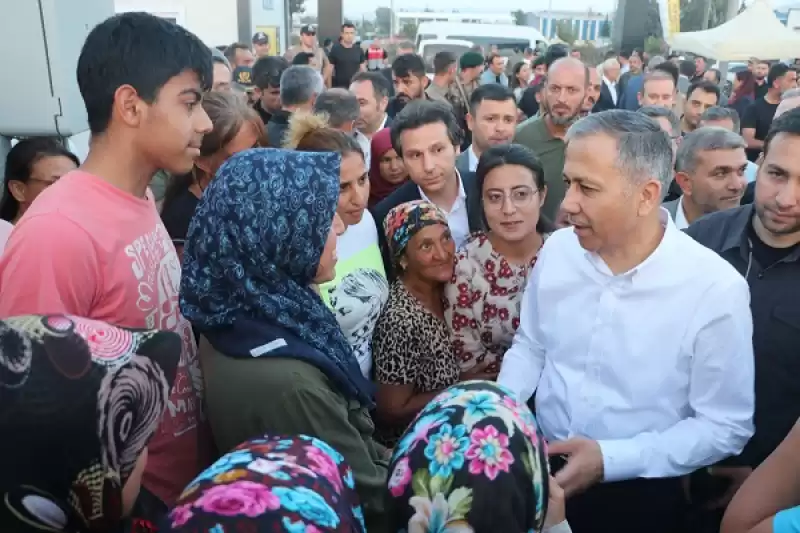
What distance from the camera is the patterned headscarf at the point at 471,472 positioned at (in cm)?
102

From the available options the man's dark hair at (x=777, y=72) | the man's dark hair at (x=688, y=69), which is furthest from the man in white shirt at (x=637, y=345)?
the man's dark hair at (x=688, y=69)

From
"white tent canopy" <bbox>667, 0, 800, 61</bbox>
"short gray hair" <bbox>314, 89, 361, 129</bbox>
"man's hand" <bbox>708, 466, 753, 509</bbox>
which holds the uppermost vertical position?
"white tent canopy" <bbox>667, 0, 800, 61</bbox>

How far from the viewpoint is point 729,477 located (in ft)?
7.22

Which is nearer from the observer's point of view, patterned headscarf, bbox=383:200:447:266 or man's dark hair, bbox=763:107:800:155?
man's dark hair, bbox=763:107:800:155

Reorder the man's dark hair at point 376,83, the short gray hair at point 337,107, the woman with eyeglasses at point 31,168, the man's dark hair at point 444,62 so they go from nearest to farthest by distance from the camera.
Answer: the woman with eyeglasses at point 31,168, the short gray hair at point 337,107, the man's dark hair at point 376,83, the man's dark hair at point 444,62

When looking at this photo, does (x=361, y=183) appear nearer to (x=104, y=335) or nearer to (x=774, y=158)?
(x=774, y=158)

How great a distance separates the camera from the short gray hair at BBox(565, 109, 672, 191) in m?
1.85

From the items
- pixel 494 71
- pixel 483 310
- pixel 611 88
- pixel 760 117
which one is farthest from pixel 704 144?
pixel 494 71

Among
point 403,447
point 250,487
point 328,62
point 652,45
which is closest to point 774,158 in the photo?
point 403,447

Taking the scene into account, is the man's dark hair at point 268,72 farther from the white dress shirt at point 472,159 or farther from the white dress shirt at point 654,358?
the white dress shirt at point 654,358

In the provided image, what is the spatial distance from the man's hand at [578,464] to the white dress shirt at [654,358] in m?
0.03

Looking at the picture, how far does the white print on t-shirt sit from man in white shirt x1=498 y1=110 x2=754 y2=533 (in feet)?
3.27

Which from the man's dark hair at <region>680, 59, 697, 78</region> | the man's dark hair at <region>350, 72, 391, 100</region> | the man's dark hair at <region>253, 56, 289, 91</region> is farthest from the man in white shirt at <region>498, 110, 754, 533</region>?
the man's dark hair at <region>680, 59, 697, 78</region>

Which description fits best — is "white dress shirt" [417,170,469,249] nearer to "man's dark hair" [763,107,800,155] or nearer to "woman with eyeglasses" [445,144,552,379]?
"woman with eyeglasses" [445,144,552,379]
